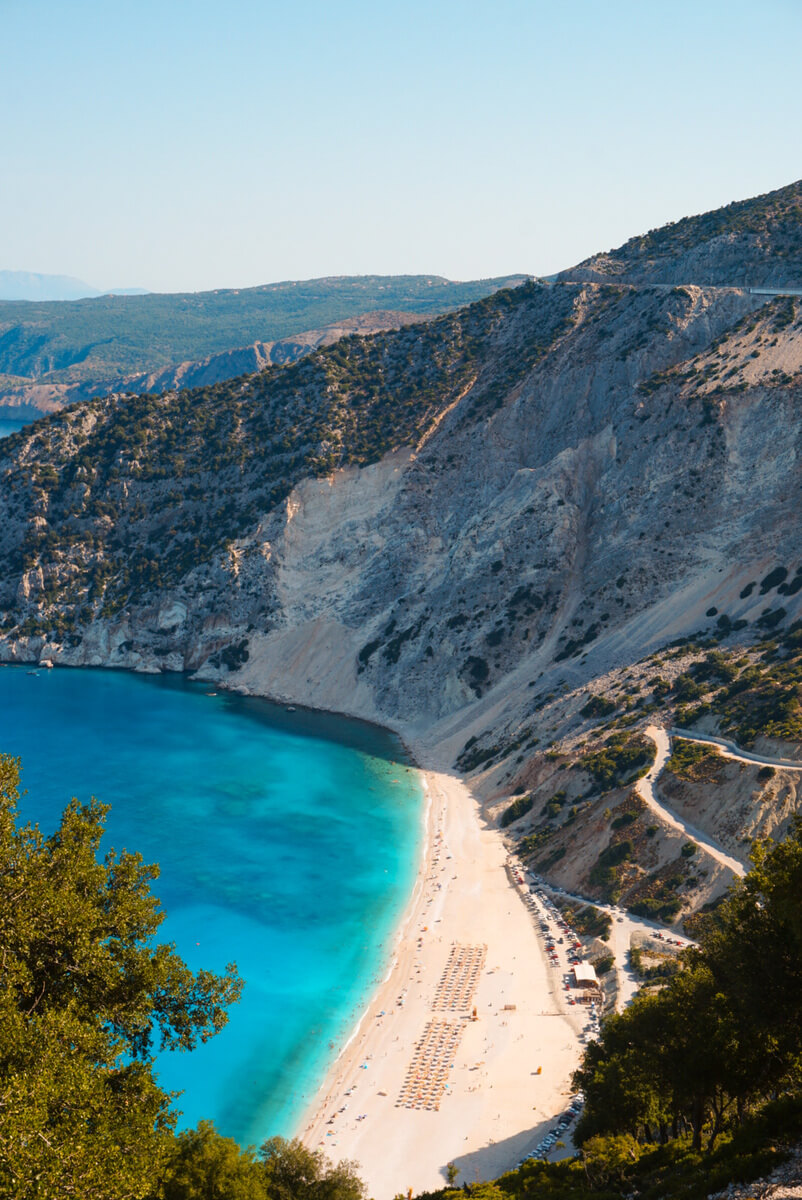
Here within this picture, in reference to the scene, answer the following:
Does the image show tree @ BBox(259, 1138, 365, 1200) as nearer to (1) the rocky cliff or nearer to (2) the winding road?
(2) the winding road

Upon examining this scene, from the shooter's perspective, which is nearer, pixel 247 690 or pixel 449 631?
pixel 449 631

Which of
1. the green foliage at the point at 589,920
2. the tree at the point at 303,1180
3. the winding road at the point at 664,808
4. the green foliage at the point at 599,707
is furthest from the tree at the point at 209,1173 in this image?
the green foliage at the point at 599,707

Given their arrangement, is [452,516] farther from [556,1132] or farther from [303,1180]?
[303,1180]

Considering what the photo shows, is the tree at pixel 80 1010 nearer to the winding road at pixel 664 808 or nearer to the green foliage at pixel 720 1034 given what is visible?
the green foliage at pixel 720 1034

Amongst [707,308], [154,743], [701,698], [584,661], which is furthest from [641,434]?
[154,743]

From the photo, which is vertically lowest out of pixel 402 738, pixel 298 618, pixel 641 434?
pixel 402 738

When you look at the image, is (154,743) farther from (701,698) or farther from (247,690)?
(701,698)
